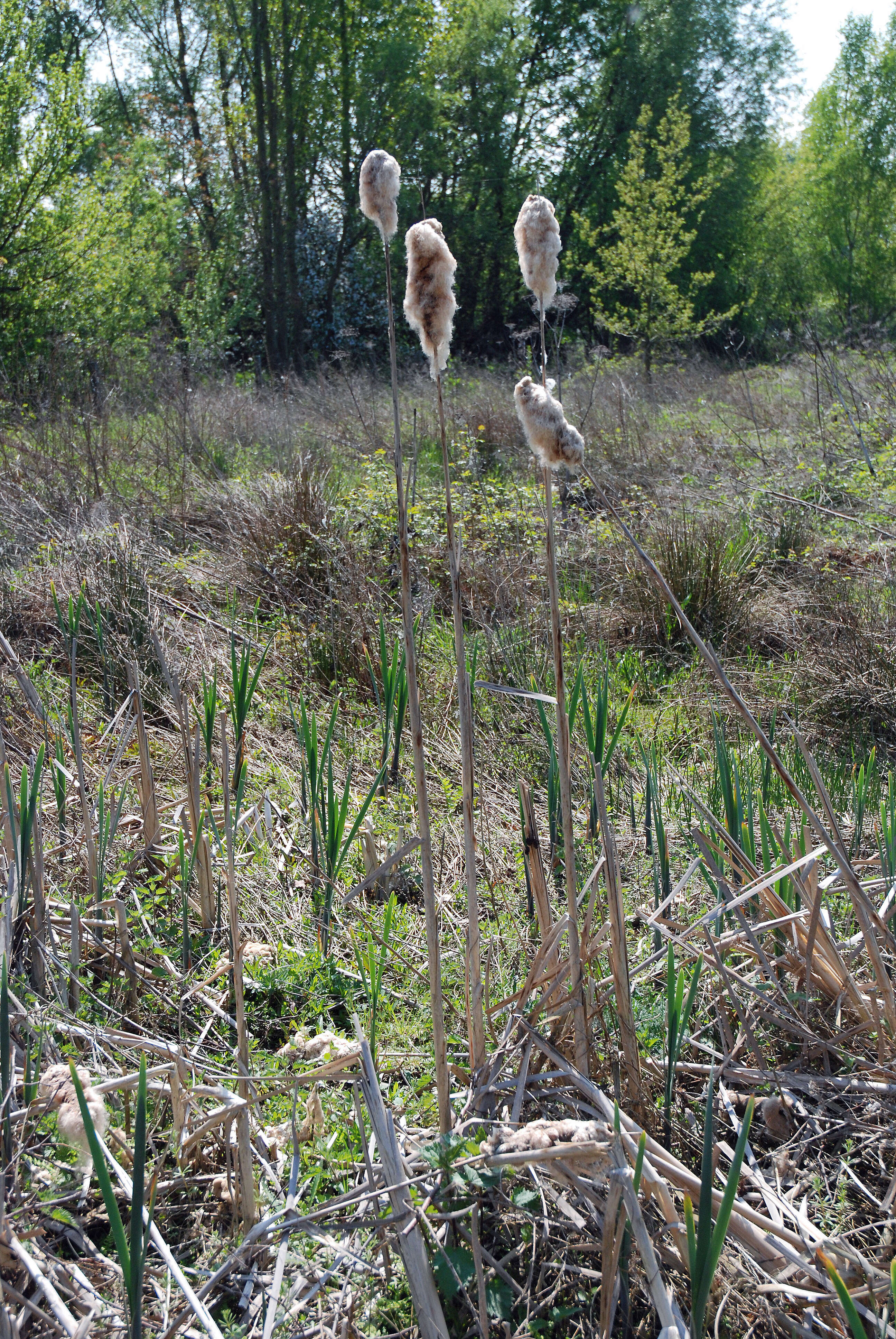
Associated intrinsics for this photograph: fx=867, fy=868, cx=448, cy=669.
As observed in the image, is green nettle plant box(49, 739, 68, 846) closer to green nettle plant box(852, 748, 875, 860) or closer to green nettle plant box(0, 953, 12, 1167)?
green nettle plant box(0, 953, 12, 1167)

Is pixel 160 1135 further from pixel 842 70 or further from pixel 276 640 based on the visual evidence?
pixel 842 70

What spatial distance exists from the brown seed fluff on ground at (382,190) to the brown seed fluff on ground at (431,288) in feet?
0.12

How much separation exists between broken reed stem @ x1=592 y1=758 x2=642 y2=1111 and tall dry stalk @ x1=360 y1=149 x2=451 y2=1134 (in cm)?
25

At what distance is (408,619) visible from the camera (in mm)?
1067

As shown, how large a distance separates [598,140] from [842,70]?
11701 millimetres

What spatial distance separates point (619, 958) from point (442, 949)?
0.97 m

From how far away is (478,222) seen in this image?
1966 centimetres

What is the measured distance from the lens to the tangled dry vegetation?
1.16 m

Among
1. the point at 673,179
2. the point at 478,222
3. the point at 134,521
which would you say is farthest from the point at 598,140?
the point at 134,521

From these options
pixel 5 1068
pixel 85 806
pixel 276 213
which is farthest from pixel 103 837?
pixel 276 213

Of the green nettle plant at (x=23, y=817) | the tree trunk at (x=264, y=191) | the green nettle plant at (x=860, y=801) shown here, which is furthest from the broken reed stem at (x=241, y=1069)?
the tree trunk at (x=264, y=191)

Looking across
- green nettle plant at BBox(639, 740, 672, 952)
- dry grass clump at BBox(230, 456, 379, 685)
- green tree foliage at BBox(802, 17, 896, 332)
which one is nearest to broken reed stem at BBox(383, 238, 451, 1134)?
green nettle plant at BBox(639, 740, 672, 952)

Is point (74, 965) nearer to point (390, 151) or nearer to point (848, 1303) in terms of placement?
point (848, 1303)

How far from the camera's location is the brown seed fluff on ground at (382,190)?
1.03m
